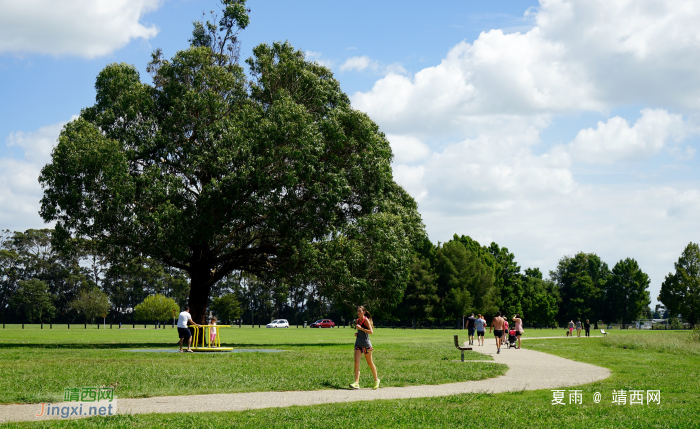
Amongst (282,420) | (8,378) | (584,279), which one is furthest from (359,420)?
(584,279)

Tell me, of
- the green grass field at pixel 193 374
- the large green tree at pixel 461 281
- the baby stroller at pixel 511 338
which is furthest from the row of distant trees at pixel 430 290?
the green grass field at pixel 193 374

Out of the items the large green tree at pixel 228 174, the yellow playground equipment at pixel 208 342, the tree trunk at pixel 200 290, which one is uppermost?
the large green tree at pixel 228 174

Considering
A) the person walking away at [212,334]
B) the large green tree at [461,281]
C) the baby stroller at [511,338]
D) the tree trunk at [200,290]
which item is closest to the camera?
the person walking away at [212,334]

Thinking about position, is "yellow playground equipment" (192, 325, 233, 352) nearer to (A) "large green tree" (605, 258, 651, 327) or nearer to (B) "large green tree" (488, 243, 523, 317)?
(B) "large green tree" (488, 243, 523, 317)

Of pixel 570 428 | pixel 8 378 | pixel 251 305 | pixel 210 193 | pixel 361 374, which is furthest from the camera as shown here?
pixel 251 305

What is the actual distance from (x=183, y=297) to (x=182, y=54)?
87.4 metres

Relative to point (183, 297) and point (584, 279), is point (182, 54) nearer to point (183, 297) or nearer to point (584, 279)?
point (183, 297)

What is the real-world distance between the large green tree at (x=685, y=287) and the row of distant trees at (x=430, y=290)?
156mm

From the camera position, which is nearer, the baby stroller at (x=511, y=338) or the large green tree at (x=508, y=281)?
the baby stroller at (x=511, y=338)

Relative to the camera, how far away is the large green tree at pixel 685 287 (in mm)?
101938

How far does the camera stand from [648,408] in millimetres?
10859

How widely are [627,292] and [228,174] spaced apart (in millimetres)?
106888

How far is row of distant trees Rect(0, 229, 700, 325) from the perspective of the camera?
87.3 meters

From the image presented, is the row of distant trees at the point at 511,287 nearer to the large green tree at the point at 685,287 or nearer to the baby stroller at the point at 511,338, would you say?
the large green tree at the point at 685,287
